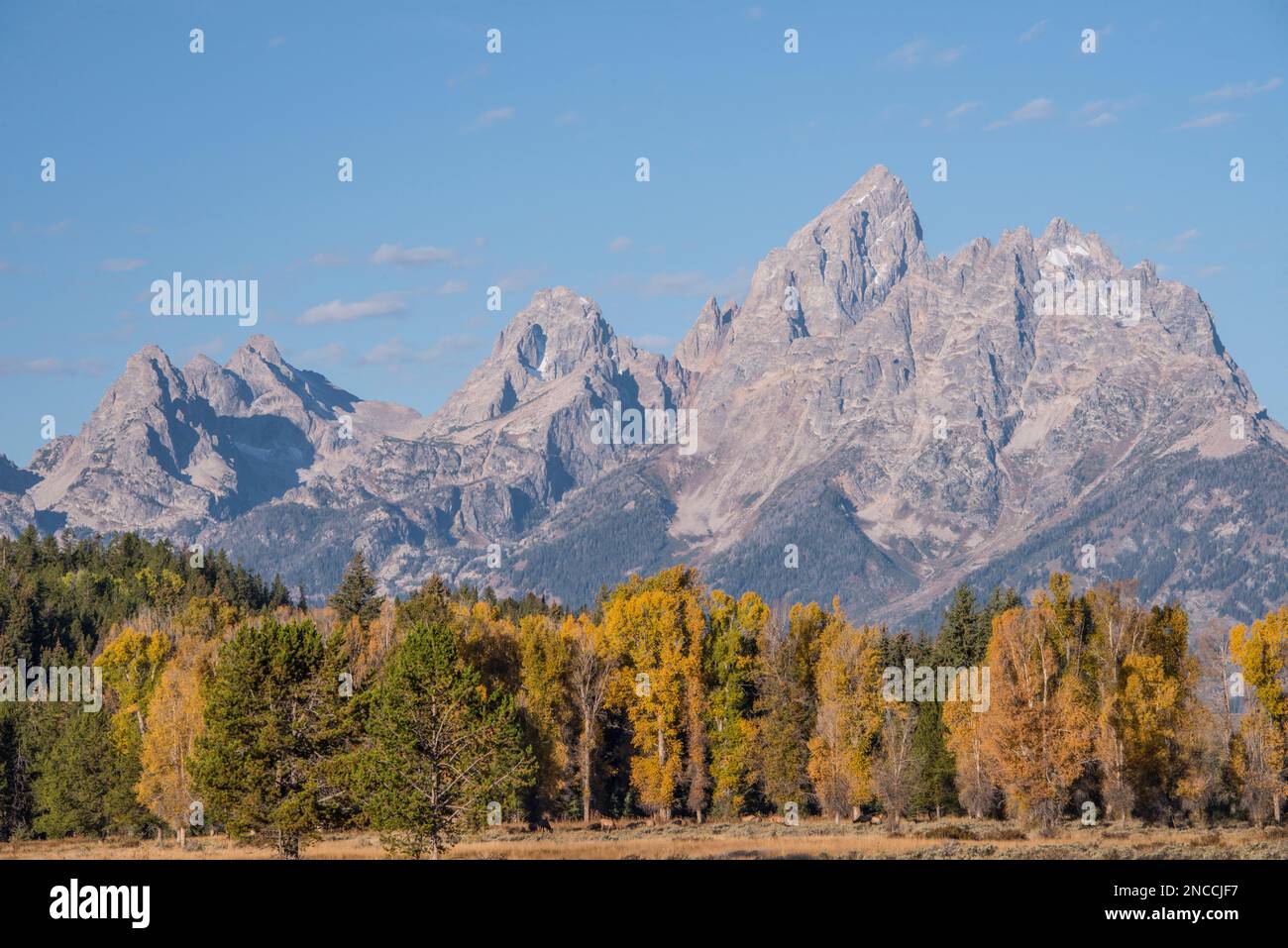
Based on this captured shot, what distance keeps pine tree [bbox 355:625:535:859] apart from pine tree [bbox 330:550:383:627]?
8407 cm

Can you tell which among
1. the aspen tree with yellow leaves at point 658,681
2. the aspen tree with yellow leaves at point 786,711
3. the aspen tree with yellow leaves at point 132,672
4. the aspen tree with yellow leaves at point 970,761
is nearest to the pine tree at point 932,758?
the aspen tree with yellow leaves at point 970,761

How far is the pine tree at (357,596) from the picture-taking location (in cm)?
15438

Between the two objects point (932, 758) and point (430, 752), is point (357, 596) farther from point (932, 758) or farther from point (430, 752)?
point (430, 752)

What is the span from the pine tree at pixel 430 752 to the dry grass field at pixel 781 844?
9.34 feet

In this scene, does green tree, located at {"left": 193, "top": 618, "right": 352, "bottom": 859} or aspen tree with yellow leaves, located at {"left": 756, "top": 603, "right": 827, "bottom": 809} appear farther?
aspen tree with yellow leaves, located at {"left": 756, "top": 603, "right": 827, "bottom": 809}

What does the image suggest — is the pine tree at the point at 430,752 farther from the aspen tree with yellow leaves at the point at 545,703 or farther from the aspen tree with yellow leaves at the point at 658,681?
the aspen tree with yellow leaves at the point at 658,681

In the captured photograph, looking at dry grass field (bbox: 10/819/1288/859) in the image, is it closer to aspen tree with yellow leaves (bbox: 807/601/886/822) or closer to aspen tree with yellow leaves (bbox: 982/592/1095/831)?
aspen tree with yellow leaves (bbox: 982/592/1095/831)

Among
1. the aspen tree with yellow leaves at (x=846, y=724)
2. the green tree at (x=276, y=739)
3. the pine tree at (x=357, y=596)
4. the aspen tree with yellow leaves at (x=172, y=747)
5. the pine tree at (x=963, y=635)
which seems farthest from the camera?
the pine tree at (x=357, y=596)

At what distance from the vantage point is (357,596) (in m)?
158

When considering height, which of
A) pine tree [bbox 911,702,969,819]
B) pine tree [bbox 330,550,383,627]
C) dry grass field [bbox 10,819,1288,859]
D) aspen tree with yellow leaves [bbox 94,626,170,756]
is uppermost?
pine tree [bbox 330,550,383,627]

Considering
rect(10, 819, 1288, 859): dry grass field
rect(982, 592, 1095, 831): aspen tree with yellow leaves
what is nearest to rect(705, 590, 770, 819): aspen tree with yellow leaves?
rect(10, 819, 1288, 859): dry grass field

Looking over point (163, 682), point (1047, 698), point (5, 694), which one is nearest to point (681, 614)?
point (1047, 698)

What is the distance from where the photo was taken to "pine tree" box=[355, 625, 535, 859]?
6738 centimetres
